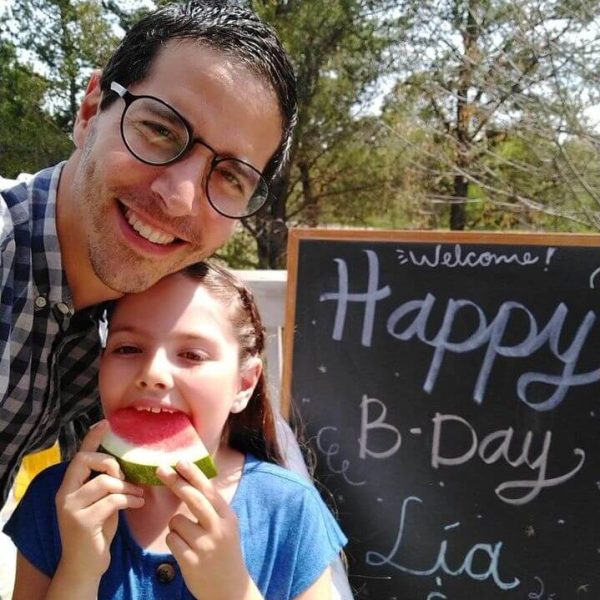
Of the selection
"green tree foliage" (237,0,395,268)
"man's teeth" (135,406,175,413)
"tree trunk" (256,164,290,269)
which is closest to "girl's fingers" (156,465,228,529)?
"man's teeth" (135,406,175,413)

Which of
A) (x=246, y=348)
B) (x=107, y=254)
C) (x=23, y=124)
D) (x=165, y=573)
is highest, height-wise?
(x=23, y=124)

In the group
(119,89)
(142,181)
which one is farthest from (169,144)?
(119,89)

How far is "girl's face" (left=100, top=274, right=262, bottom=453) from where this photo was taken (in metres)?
1.54

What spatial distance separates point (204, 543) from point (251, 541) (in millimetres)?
225

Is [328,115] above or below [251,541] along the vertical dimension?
above

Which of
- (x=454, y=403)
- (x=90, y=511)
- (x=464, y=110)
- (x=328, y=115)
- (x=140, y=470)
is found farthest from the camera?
(x=328, y=115)

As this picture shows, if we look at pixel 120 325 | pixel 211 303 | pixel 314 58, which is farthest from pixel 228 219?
pixel 314 58

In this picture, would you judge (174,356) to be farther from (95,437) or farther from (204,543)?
(204,543)

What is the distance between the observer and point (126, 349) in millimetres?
1613

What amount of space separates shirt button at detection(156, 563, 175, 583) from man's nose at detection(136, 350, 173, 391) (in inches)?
15.6

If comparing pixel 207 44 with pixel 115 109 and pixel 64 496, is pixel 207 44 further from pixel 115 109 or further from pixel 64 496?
pixel 64 496

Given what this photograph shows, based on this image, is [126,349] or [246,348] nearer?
[126,349]

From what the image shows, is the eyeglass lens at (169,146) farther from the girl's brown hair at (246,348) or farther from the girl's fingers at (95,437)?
the girl's fingers at (95,437)

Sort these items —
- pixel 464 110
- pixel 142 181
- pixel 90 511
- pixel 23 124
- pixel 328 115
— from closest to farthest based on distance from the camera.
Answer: pixel 90 511
pixel 142 181
pixel 464 110
pixel 23 124
pixel 328 115
